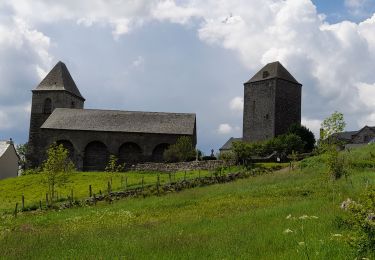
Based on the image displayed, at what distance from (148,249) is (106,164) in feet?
189

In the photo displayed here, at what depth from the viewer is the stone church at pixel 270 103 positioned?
236ft

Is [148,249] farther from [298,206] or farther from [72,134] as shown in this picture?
[72,134]

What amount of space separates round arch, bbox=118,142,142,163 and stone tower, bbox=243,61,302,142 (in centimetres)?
1716

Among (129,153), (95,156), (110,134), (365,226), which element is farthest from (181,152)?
(365,226)

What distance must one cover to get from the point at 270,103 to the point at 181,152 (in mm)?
19474

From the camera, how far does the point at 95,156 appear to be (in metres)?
68.5

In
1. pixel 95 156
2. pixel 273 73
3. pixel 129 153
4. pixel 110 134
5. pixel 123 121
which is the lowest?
pixel 95 156

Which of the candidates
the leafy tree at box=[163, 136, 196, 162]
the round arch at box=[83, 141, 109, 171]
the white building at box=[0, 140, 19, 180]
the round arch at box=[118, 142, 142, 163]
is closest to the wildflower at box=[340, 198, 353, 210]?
the leafy tree at box=[163, 136, 196, 162]

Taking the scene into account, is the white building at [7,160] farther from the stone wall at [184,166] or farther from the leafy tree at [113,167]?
the stone wall at [184,166]

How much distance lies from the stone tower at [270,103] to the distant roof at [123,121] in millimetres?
10378

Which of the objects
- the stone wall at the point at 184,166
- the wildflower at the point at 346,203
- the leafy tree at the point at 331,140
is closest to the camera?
the wildflower at the point at 346,203

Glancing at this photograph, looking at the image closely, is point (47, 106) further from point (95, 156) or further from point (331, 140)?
point (331, 140)

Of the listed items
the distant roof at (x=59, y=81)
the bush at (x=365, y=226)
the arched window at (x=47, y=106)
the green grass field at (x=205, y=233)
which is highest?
the distant roof at (x=59, y=81)

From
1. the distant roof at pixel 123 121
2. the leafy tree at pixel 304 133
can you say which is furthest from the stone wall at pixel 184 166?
the leafy tree at pixel 304 133
